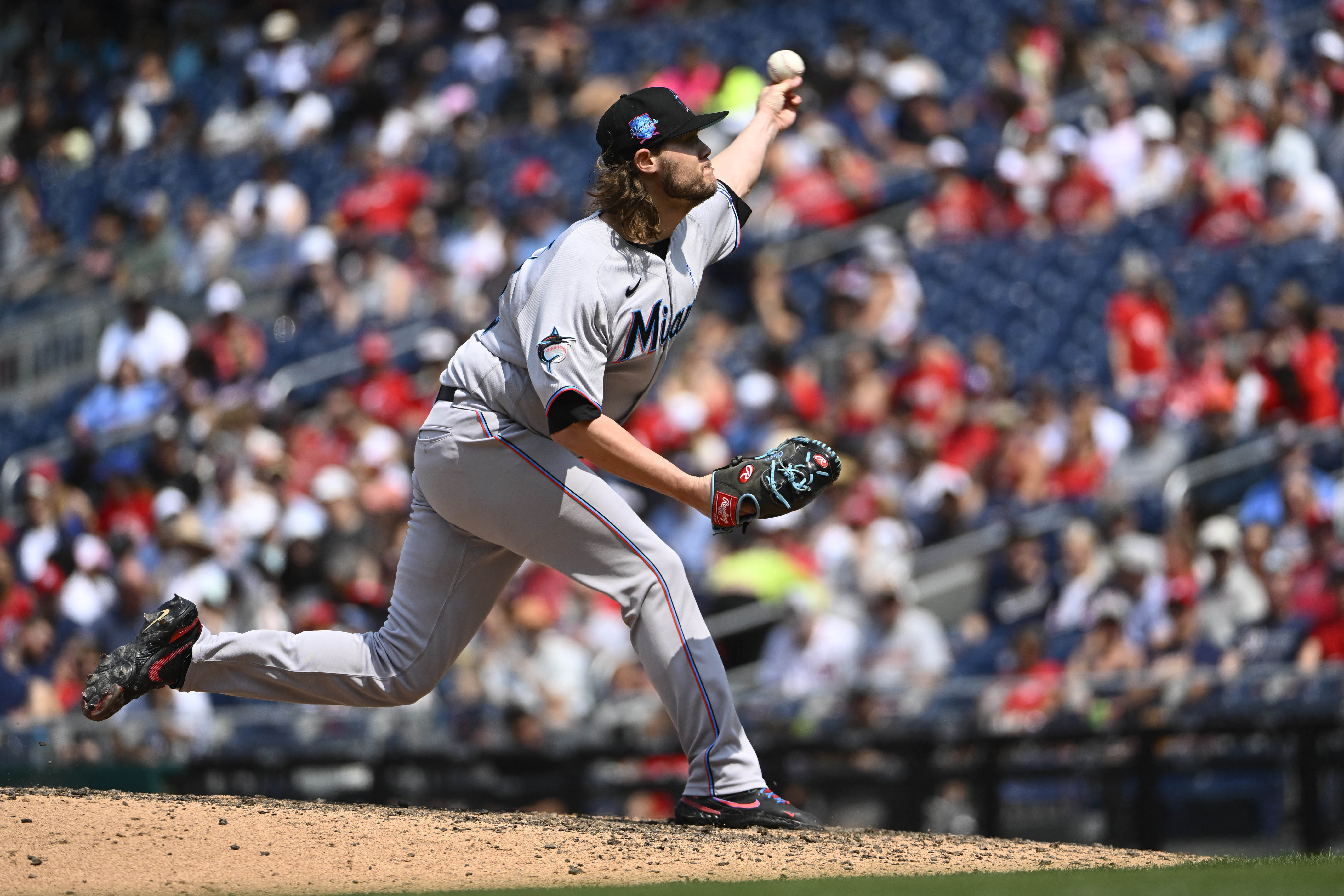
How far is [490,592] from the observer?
12.7 ft

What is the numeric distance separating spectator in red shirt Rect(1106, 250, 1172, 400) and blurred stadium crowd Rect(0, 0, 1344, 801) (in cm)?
2

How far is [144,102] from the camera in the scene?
45.0 feet

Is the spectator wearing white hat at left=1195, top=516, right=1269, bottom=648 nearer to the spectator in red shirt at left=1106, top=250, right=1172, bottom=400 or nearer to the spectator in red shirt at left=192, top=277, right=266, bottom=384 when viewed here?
the spectator in red shirt at left=1106, top=250, right=1172, bottom=400

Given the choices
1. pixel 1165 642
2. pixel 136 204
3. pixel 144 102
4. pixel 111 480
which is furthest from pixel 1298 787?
pixel 144 102

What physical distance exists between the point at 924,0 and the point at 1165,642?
257 inches

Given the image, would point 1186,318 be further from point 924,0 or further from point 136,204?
point 136,204

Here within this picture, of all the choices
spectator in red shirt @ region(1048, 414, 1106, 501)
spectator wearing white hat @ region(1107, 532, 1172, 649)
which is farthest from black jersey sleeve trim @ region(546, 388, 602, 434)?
spectator in red shirt @ region(1048, 414, 1106, 501)

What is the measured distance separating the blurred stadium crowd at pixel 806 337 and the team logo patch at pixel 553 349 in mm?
3834

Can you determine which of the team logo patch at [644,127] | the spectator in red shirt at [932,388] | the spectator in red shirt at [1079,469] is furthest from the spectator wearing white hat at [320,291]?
the team logo patch at [644,127]

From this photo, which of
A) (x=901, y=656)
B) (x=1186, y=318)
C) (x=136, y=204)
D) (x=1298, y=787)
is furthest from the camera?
(x=136, y=204)

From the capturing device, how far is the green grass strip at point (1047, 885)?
2.96 meters

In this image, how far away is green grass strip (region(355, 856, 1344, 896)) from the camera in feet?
9.72

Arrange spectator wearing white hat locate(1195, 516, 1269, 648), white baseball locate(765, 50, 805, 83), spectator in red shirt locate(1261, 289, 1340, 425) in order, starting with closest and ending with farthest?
white baseball locate(765, 50, 805, 83) < spectator wearing white hat locate(1195, 516, 1269, 648) < spectator in red shirt locate(1261, 289, 1340, 425)

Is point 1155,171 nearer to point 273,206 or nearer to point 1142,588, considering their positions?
point 1142,588
